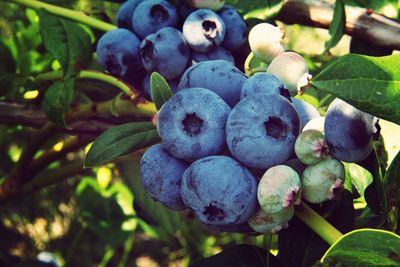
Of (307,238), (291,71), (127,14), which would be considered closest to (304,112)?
(291,71)

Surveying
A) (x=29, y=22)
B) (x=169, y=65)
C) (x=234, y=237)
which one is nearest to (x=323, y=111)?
(x=169, y=65)

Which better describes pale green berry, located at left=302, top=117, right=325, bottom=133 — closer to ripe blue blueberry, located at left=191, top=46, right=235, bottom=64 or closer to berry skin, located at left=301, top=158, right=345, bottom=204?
berry skin, located at left=301, top=158, right=345, bottom=204

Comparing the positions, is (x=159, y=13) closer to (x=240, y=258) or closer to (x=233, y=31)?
(x=233, y=31)

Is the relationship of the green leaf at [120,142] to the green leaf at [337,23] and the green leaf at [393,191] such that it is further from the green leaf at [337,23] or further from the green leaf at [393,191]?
the green leaf at [337,23]

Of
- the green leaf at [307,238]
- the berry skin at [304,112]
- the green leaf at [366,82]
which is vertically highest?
the green leaf at [366,82]

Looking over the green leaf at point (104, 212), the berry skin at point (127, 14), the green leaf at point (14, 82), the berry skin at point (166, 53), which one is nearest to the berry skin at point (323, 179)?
the berry skin at point (166, 53)

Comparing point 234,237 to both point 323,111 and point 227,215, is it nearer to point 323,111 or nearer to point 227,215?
point 323,111

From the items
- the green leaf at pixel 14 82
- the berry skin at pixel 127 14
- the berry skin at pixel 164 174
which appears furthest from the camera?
the green leaf at pixel 14 82
